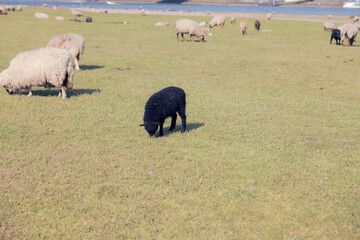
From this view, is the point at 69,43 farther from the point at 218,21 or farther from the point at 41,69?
the point at 218,21

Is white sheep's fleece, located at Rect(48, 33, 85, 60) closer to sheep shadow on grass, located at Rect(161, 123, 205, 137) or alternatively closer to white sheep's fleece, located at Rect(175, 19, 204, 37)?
sheep shadow on grass, located at Rect(161, 123, 205, 137)

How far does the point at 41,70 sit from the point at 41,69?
0.10ft

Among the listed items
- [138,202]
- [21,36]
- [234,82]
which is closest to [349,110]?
[234,82]

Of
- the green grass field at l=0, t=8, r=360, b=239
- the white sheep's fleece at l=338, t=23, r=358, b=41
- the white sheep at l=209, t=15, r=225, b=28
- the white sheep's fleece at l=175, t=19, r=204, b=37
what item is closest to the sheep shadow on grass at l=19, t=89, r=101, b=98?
the green grass field at l=0, t=8, r=360, b=239

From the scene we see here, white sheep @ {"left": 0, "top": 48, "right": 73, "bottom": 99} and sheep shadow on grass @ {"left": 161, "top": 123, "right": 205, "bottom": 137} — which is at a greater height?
white sheep @ {"left": 0, "top": 48, "right": 73, "bottom": 99}

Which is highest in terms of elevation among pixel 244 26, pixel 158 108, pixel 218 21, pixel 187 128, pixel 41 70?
pixel 218 21

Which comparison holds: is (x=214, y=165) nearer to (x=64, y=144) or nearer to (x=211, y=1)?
(x=64, y=144)

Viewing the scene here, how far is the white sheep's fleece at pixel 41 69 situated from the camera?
11.2 m

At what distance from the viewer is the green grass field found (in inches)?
216

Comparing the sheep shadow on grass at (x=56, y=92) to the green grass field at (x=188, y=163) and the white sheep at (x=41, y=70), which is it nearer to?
the green grass field at (x=188, y=163)

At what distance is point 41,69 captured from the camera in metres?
11.2

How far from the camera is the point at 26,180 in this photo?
6.66 metres

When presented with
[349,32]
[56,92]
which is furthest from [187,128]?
[349,32]

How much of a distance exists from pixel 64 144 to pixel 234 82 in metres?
8.88
